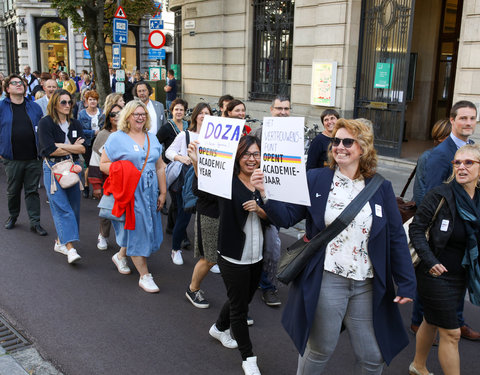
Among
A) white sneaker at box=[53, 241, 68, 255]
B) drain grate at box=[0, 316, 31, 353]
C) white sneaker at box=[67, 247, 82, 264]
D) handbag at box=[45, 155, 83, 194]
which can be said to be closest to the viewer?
drain grate at box=[0, 316, 31, 353]

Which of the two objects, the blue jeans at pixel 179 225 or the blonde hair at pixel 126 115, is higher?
the blonde hair at pixel 126 115

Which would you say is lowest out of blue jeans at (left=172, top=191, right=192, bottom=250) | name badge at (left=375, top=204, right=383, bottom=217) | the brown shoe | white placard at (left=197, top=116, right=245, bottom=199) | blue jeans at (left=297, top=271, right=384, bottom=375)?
the brown shoe

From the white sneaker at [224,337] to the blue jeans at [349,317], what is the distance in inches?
52.4

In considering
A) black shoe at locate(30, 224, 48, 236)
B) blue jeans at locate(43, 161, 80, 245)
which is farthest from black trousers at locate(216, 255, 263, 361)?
black shoe at locate(30, 224, 48, 236)

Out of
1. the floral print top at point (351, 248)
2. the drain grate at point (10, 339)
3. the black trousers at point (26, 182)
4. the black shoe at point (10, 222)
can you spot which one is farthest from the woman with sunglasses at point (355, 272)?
the black shoe at point (10, 222)

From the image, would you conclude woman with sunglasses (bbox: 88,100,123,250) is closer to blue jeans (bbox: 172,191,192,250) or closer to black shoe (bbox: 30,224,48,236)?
black shoe (bbox: 30,224,48,236)

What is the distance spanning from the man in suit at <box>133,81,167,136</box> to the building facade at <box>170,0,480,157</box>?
5.33 m

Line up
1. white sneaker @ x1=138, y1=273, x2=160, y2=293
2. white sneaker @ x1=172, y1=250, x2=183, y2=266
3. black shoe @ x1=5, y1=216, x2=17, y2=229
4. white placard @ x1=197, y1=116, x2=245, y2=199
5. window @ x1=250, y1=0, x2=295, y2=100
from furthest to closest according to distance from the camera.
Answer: window @ x1=250, y1=0, x2=295, y2=100 < black shoe @ x1=5, y1=216, x2=17, y2=229 < white sneaker @ x1=172, y1=250, x2=183, y2=266 < white sneaker @ x1=138, y1=273, x2=160, y2=293 < white placard @ x1=197, y1=116, x2=245, y2=199

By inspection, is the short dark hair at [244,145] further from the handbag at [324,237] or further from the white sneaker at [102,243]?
the white sneaker at [102,243]

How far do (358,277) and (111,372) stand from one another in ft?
6.94

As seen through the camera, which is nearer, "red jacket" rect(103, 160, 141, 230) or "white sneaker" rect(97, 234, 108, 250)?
"red jacket" rect(103, 160, 141, 230)

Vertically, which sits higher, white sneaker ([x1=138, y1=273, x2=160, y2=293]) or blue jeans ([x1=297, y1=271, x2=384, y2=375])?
blue jeans ([x1=297, y1=271, x2=384, y2=375])

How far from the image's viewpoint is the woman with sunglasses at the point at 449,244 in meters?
3.42

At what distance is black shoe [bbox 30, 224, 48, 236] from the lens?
7.18 meters
